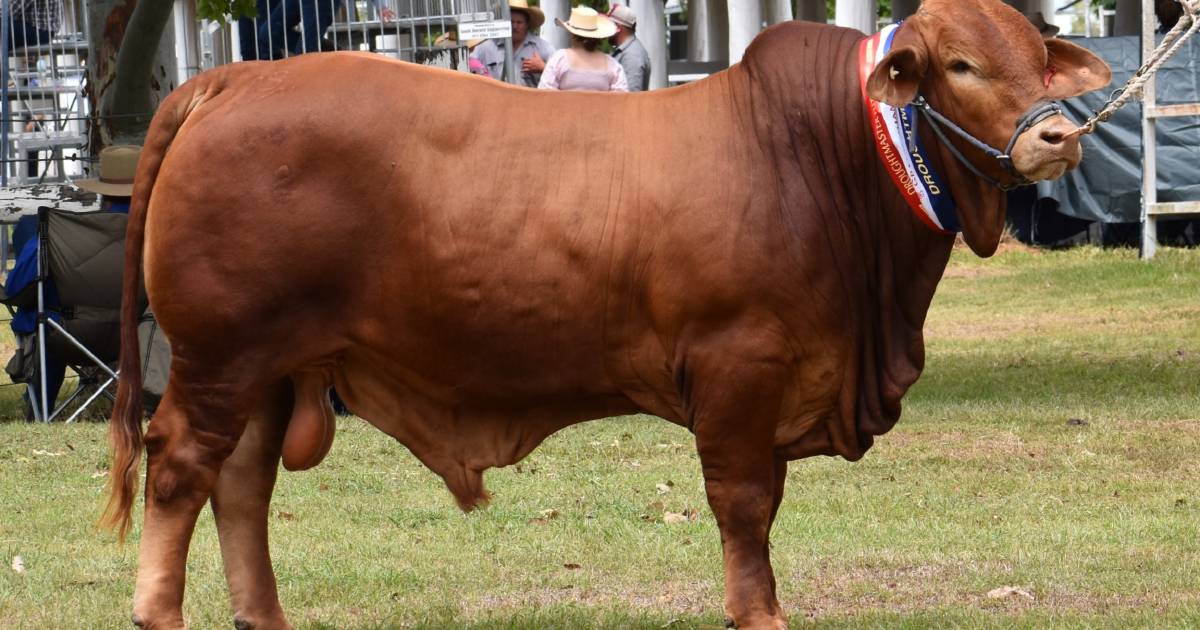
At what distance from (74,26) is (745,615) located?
433 inches

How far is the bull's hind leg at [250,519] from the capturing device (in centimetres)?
536

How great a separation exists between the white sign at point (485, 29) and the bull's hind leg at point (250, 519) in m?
6.50

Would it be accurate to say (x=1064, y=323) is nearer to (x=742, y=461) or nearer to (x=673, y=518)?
(x=673, y=518)

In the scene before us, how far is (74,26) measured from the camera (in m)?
14.2

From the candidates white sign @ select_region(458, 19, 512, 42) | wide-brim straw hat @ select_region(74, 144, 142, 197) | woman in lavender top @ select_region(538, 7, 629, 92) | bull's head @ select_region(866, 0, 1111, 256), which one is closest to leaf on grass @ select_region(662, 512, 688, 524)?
bull's head @ select_region(866, 0, 1111, 256)

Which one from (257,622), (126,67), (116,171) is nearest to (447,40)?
(126,67)

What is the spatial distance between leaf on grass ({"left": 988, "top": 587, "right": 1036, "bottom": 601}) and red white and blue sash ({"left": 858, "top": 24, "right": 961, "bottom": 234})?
5.37 feet

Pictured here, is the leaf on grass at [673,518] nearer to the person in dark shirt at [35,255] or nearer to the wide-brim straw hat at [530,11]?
the person in dark shirt at [35,255]

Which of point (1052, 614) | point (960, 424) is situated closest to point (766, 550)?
point (1052, 614)

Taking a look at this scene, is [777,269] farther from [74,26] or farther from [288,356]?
[74,26]

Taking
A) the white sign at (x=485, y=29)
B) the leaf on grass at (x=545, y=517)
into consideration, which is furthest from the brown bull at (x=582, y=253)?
the white sign at (x=485, y=29)

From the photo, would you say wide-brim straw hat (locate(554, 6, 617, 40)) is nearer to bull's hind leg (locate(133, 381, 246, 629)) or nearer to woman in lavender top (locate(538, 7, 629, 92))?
woman in lavender top (locate(538, 7, 629, 92))

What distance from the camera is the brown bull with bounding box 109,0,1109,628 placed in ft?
15.8

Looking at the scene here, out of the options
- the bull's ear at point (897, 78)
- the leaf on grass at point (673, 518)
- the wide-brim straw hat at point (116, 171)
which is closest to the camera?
the bull's ear at point (897, 78)
